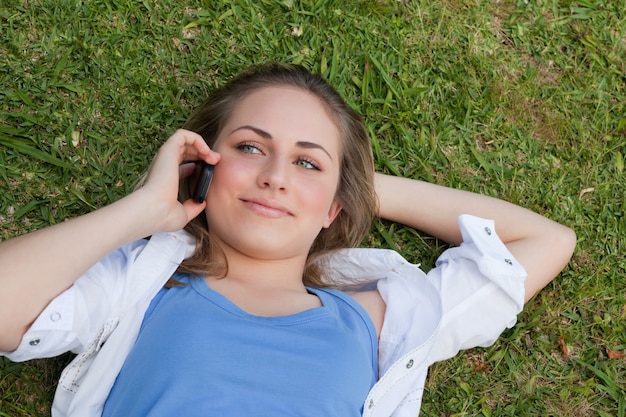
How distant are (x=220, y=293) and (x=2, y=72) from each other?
2.09 metres

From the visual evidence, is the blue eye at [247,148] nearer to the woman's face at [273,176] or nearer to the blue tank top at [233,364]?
the woman's face at [273,176]

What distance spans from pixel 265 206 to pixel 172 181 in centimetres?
47

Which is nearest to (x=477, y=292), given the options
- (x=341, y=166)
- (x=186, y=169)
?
(x=341, y=166)

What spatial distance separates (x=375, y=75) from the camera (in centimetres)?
479

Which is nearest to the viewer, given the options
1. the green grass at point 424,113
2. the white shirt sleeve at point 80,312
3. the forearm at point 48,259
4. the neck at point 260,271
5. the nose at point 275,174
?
the forearm at point 48,259

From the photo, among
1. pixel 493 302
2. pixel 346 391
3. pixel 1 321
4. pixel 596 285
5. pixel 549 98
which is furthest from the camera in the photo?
pixel 549 98

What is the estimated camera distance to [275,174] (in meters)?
3.42

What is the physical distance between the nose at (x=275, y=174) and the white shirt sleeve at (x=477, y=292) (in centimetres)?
114

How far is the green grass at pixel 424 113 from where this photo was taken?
428 centimetres

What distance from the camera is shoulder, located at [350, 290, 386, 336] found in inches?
150

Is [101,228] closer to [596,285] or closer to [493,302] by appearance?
[493,302]

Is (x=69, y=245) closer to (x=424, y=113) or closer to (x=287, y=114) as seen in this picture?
(x=287, y=114)

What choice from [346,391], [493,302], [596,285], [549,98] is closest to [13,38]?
[346,391]

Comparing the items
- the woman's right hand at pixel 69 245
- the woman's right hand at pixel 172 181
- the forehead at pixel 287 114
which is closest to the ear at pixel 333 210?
the forehead at pixel 287 114
